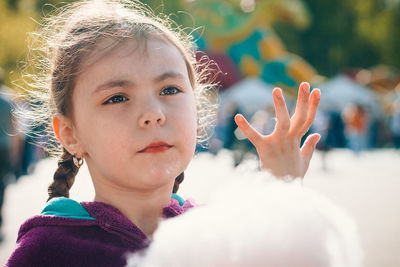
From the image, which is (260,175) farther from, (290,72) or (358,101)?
(290,72)

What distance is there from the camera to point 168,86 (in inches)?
59.9

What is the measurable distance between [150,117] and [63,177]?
0.65 meters

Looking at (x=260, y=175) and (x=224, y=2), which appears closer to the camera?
(x=260, y=175)

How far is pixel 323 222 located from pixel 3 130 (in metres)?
5.58

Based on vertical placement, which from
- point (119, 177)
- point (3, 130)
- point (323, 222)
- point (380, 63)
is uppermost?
point (323, 222)

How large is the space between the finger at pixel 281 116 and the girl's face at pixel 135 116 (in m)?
0.28

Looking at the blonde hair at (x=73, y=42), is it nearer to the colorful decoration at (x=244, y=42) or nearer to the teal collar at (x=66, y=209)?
the teal collar at (x=66, y=209)

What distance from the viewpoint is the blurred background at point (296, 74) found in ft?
35.9

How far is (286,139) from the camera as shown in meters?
1.45

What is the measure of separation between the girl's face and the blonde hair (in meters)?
0.08

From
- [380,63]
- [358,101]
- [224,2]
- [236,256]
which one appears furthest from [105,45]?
[380,63]

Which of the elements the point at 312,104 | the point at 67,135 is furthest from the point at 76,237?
the point at 312,104

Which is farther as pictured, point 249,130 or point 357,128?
point 357,128

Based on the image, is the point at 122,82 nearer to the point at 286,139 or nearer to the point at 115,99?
the point at 115,99
